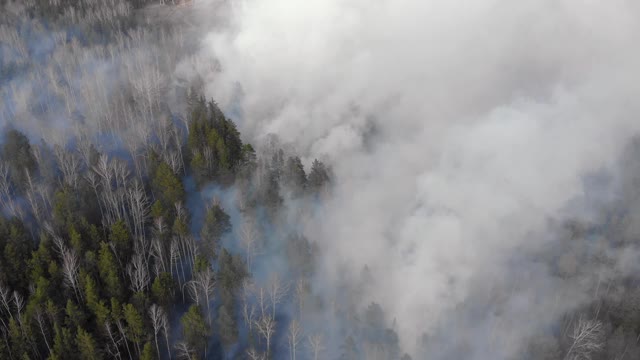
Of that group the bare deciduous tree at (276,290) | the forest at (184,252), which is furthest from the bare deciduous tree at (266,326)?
the bare deciduous tree at (276,290)

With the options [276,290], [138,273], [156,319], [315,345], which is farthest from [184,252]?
[315,345]

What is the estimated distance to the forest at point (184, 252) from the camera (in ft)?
190

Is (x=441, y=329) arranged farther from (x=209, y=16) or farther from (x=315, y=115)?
(x=209, y=16)

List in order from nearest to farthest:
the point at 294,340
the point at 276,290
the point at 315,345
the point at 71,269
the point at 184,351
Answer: the point at 184,351
the point at 71,269
the point at 315,345
the point at 294,340
the point at 276,290

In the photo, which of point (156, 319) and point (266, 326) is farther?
point (266, 326)

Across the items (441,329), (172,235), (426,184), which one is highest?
(426,184)

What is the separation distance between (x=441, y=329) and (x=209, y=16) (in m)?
89.7

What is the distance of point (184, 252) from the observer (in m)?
67.2

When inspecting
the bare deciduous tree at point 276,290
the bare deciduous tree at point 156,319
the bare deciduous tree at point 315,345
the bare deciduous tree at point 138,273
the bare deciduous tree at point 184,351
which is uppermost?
the bare deciduous tree at point 138,273

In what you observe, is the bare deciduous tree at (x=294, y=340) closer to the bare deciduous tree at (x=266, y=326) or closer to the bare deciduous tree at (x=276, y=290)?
the bare deciduous tree at (x=266, y=326)

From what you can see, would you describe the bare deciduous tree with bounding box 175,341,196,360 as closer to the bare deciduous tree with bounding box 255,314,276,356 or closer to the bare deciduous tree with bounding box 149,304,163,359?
the bare deciduous tree with bounding box 149,304,163,359

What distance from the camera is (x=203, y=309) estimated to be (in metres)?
63.1

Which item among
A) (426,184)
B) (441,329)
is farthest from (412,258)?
(426,184)

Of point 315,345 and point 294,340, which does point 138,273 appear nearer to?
point 294,340
